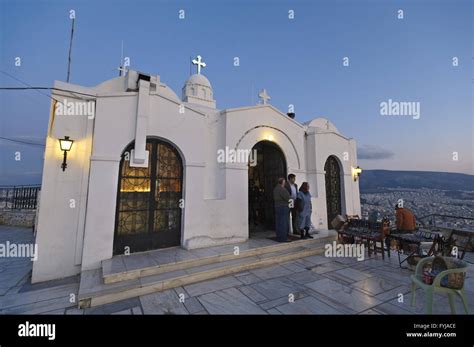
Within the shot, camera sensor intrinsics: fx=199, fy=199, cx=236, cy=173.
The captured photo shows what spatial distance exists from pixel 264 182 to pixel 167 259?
205 inches

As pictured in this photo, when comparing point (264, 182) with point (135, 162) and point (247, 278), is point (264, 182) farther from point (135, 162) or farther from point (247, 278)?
point (135, 162)

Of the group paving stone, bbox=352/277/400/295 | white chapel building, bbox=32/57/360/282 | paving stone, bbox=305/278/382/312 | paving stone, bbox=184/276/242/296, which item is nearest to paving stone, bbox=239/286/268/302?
paving stone, bbox=184/276/242/296

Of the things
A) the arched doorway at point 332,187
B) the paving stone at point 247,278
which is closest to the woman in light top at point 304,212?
the arched doorway at point 332,187

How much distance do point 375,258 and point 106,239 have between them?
720 centimetres

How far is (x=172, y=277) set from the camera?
4.10 m

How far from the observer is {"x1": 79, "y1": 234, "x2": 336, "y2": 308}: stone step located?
3.53 m

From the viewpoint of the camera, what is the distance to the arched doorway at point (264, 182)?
27.0ft

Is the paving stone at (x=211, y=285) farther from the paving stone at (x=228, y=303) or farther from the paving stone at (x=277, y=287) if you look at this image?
the paving stone at (x=277, y=287)

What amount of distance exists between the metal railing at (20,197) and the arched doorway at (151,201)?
34.3 feet

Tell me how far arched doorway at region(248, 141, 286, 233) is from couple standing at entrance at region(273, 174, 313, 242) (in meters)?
1.21

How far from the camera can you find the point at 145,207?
5.48 meters

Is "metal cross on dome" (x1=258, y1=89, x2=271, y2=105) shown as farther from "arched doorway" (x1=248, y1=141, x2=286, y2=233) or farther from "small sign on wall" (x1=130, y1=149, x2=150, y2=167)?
"small sign on wall" (x1=130, y1=149, x2=150, y2=167)

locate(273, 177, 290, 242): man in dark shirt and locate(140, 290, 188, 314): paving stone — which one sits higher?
locate(273, 177, 290, 242): man in dark shirt
